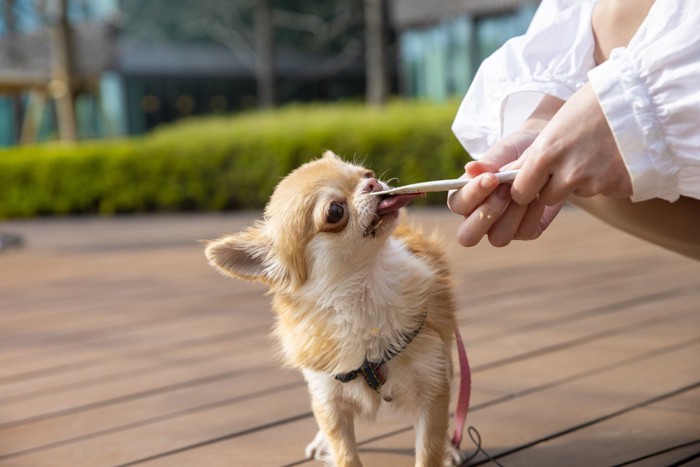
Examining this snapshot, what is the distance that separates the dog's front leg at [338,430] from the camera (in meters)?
1.96

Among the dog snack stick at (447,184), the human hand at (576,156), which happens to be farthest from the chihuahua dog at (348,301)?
the human hand at (576,156)

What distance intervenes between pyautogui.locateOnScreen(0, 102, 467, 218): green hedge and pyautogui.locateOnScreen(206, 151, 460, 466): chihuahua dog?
7565mm

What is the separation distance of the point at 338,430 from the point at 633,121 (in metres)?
0.94

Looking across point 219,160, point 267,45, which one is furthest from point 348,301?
point 267,45

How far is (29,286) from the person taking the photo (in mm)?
5570

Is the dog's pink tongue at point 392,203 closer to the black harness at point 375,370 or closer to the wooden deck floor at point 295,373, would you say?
the black harness at point 375,370

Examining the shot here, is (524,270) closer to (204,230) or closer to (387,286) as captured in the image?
(387,286)

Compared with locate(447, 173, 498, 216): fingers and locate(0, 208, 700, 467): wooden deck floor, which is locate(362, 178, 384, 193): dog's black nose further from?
locate(0, 208, 700, 467): wooden deck floor

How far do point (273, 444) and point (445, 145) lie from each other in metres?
7.44

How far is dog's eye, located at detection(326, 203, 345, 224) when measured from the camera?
188cm

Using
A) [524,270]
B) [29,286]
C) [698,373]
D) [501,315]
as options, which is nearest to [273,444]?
[698,373]

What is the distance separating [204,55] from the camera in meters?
20.4

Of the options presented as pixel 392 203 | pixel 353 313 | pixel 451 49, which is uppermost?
pixel 451 49

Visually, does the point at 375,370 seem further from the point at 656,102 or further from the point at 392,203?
the point at 656,102
